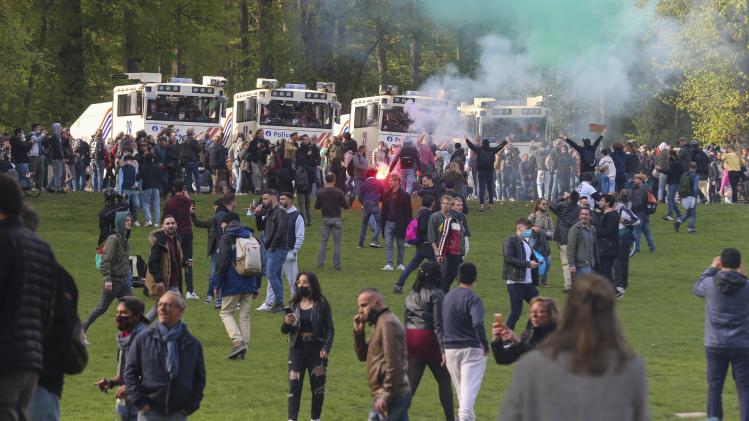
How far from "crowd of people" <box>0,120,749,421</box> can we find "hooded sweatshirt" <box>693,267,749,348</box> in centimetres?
2

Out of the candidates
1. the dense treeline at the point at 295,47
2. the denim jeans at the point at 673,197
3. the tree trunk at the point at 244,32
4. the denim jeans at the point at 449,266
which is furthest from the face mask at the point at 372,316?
the tree trunk at the point at 244,32

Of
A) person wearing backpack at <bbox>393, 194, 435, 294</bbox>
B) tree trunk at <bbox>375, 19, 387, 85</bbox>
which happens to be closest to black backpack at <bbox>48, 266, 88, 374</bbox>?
person wearing backpack at <bbox>393, 194, 435, 294</bbox>

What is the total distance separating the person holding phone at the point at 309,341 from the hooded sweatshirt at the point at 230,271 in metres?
3.89

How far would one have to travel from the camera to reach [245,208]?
33375 mm

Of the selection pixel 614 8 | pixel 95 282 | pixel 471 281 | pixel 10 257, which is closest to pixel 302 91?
pixel 614 8

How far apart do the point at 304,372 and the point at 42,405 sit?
5.82m

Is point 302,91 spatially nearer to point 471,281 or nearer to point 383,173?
point 383,173

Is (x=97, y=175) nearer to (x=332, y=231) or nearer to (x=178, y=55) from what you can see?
(x=332, y=231)

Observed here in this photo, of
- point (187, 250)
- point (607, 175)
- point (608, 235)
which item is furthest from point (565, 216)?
point (607, 175)

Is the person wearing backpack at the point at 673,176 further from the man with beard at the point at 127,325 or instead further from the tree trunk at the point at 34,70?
the tree trunk at the point at 34,70

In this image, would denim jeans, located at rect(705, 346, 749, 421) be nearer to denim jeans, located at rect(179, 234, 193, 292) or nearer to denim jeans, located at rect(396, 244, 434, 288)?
denim jeans, located at rect(396, 244, 434, 288)

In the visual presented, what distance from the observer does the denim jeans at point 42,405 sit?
7848 mm

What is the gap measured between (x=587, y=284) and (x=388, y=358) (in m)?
5.28

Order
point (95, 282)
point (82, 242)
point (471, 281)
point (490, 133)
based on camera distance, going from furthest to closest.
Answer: point (490, 133) → point (82, 242) → point (95, 282) → point (471, 281)
